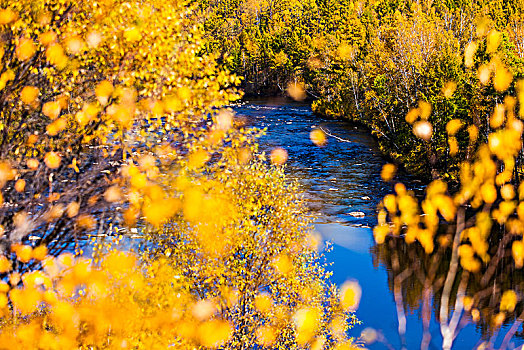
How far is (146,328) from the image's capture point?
51.3 feet

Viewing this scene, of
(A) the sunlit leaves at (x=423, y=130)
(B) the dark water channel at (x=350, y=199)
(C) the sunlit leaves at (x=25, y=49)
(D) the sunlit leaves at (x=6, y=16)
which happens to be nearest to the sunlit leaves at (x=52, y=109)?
(C) the sunlit leaves at (x=25, y=49)

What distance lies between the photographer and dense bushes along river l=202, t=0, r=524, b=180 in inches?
1403

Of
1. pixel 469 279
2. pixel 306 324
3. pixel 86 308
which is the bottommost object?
pixel 469 279

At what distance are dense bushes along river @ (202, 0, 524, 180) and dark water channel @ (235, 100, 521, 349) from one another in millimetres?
2951

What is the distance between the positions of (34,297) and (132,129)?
14.3 feet

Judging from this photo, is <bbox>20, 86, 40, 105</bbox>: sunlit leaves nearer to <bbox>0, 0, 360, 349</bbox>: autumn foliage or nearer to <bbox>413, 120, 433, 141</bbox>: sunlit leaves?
<bbox>0, 0, 360, 349</bbox>: autumn foliage

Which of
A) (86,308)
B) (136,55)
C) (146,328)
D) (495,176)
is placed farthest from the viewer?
(495,176)

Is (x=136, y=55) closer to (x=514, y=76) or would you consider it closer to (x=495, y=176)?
(x=514, y=76)

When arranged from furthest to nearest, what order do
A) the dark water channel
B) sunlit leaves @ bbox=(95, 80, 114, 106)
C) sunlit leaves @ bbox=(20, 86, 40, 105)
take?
the dark water channel < sunlit leaves @ bbox=(20, 86, 40, 105) < sunlit leaves @ bbox=(95, 80, 114, 106)

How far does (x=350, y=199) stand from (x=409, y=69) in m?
12.9

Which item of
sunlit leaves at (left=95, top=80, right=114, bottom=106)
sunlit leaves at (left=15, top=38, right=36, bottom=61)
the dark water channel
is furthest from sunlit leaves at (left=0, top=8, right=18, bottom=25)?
the dark water channel

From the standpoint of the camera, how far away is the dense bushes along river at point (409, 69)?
1403 inches

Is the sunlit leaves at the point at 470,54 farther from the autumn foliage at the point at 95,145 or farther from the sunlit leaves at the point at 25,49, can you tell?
the sunlit leaves at the point at 25,49

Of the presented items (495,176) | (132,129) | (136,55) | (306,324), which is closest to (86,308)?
(132,129)
